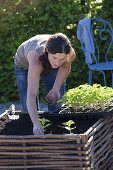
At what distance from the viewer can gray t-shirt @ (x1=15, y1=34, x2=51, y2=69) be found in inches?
142

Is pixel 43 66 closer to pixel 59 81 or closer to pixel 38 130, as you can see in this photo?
pixel 59 81

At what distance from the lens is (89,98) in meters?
3.53

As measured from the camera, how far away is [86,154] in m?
3.01

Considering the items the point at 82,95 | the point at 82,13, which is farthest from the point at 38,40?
the point at 82,13

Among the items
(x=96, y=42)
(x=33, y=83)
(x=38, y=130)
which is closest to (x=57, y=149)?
(x=38, y=130)

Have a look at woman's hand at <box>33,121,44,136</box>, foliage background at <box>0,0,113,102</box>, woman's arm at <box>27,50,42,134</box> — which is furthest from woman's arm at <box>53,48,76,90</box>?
foliage background at <box>0,0,113,102</box>

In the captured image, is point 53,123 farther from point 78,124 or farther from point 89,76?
point 89,76

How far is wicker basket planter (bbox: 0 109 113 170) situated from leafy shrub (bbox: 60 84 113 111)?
184mm

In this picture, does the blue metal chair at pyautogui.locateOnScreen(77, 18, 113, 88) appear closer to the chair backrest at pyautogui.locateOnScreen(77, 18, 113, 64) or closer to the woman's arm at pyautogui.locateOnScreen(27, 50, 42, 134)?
the chair backrest at pyautogui.locateOnScreen(77, 18, 113, 64)

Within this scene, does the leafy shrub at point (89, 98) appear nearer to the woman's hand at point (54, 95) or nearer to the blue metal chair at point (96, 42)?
the woman's hand at point (54, 95)

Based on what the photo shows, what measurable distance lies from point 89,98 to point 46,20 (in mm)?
2734

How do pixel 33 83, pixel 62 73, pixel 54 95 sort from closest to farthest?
pixel 33 83, pixel 54 95, pixel 62 73

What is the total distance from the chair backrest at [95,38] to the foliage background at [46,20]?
158 mm

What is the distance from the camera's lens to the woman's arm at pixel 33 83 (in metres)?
3.29
